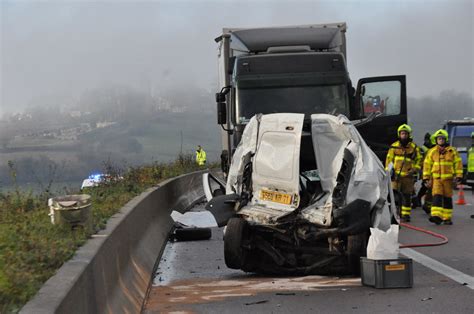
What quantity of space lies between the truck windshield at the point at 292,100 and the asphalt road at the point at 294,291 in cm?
320

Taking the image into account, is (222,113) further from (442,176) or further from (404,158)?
(442,176)

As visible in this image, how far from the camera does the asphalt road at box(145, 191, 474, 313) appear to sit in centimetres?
780

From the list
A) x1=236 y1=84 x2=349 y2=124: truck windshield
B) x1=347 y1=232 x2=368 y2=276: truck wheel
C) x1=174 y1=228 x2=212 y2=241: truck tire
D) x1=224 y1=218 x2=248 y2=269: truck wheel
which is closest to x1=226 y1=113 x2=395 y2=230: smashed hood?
x1=224 y1=218 x2=248 y2=269: truck wheel

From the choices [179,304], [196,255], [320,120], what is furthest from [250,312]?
[196,255]

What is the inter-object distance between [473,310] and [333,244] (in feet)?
8.02

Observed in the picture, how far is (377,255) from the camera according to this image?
8.73 metres

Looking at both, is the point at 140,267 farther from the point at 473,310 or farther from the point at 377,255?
the point at 473,310

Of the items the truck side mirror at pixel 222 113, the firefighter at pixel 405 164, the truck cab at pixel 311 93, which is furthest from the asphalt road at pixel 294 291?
the firefighter at pixel 405 164

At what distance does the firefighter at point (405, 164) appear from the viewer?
16141 millimetres

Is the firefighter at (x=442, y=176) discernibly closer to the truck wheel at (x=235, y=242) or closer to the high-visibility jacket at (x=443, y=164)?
the high-visibility jacket at (x=443, y=164)

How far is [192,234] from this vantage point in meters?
14.2

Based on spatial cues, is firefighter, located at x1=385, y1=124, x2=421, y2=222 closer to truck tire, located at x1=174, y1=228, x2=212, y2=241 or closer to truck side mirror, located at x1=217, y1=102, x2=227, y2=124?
truck side mirror, located at x1=217, y1=102, x2=227, y2=124

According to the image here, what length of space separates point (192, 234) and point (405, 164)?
5.04 meters

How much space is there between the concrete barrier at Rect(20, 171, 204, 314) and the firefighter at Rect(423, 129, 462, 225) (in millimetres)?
5695
